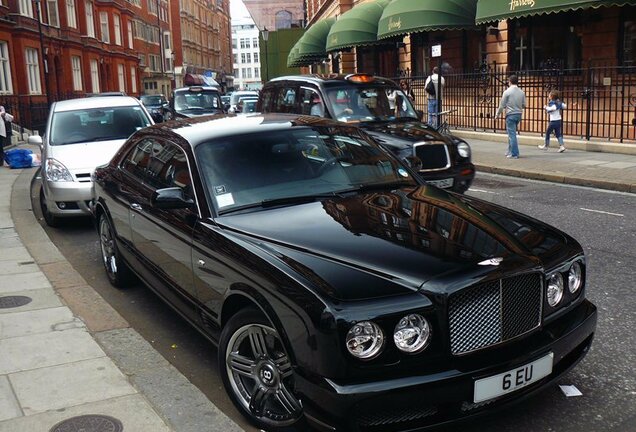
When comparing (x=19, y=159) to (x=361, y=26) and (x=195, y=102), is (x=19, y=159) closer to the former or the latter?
(x=195, y=102)

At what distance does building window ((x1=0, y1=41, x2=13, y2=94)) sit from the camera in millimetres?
32094

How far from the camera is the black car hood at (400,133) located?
29.9ft

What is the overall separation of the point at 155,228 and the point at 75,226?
5.12 metres

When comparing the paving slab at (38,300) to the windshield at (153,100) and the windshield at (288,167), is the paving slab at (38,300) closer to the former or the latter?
the windshield at (288,167)

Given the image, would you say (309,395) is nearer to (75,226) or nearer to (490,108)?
(75,226)

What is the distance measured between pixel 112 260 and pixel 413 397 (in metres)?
4.24

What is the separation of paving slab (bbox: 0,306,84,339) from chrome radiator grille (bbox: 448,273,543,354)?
3222 millimetres

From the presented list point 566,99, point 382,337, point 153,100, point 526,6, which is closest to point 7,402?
point 382,337

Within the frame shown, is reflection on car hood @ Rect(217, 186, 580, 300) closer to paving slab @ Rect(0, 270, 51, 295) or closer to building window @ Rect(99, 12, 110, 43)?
paving slab @ Rect(0, 270, 51, 295)

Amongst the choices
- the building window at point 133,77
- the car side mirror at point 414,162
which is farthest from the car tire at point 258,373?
the building window at point 133,77

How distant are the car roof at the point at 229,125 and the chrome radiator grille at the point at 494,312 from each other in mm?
2287

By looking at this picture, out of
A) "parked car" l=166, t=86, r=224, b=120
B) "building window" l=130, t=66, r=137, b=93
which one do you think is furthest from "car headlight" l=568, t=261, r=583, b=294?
"building window" l=130, t=66, r=137, b=93

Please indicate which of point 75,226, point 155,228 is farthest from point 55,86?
point 155,228

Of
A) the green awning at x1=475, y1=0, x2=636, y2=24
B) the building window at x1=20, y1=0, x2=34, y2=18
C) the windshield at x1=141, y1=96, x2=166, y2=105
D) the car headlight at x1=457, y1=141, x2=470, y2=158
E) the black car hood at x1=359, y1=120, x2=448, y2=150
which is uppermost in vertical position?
the building window at x1=20, y1=0, x2=34, y2=18
